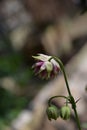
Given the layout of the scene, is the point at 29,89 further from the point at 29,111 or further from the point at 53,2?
the point at 53,2

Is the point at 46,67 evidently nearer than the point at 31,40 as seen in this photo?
Yes

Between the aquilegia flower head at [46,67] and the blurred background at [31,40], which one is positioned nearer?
the aquilegia flower head at [46,67]

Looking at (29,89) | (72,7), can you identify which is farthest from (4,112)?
(72,7)

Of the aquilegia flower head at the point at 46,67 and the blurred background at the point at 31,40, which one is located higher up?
the aquilegia flower head at the point at 46,67

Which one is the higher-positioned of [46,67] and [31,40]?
[46,67]
